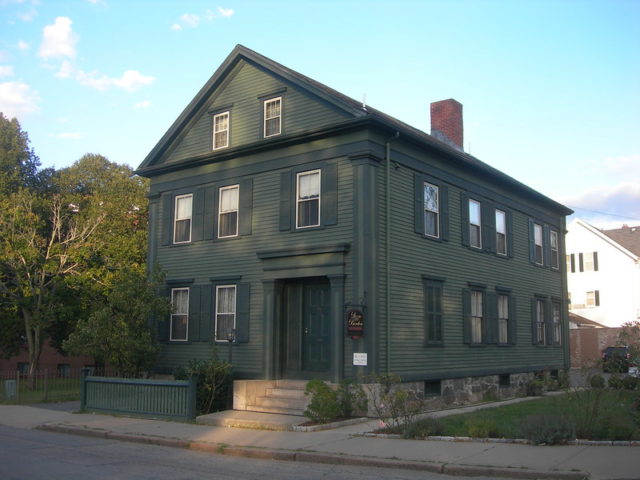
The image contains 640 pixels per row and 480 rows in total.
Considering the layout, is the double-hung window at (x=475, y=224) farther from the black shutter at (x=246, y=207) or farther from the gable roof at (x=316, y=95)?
the black shutter at (x=246, y=207)

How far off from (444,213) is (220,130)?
758 centimetres

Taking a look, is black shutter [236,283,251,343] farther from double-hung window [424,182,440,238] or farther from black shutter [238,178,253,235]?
double-hung window [424,182,440,238]

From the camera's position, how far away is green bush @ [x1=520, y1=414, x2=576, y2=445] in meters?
11.4

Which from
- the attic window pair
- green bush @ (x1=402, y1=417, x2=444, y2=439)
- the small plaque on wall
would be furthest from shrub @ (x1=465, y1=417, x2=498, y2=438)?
the attic window pair

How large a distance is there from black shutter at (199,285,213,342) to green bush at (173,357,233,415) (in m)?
2.56

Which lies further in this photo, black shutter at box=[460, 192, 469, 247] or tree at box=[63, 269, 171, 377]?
black shutter at box=[460, 192, 469, 247]

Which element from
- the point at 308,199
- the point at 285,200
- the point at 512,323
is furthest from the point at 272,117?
the point at 512,323

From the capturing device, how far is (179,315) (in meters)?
21.4

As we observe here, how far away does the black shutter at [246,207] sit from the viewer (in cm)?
1989

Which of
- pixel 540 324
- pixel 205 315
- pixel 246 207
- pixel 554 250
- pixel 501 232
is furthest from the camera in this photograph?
pixel 554 250

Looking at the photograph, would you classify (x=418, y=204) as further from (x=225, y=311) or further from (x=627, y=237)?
(x=627, y=237)

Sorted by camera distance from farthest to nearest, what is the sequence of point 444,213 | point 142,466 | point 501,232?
point 501,232 → point 444,213 → point 142,466

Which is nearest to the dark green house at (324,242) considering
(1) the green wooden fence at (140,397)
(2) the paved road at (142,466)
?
(1) the green wooden fence at (140,397)

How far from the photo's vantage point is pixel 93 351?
1867 centimetres
